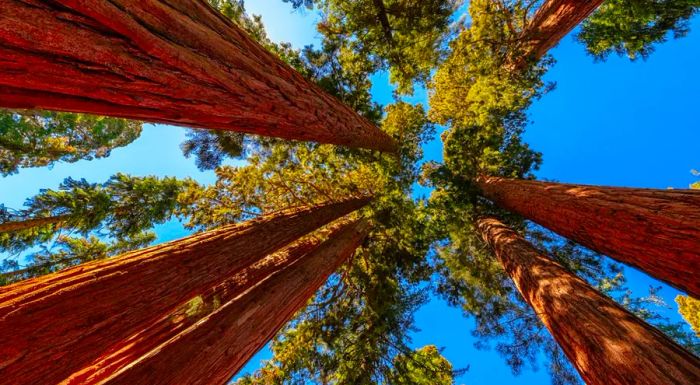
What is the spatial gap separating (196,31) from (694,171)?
57.1 feet

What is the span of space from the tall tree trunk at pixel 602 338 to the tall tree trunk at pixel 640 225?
62 centimetres

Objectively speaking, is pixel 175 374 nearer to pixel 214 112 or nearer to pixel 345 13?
pixel 214 112

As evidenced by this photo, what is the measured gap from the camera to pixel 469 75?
300 inches

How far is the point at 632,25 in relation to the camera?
886 cm

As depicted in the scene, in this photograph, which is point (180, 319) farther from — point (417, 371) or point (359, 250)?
point (359, 250)

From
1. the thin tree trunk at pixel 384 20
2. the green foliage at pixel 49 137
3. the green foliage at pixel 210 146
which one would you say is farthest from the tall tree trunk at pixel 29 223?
the thin tree trunk at pixel 384 20

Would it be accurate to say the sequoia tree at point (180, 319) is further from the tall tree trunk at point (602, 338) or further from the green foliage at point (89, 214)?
the tall tree trunk at point (602, 338)

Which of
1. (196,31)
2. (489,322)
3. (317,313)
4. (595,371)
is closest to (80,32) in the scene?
(196,31)

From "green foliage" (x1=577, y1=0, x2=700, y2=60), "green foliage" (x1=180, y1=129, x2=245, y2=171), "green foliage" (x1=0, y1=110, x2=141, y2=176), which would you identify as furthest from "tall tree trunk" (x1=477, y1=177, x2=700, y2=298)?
"green foliage" (x1=0, y1=110, x2=141, y2=176)

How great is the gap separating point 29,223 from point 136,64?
9360 millimetres

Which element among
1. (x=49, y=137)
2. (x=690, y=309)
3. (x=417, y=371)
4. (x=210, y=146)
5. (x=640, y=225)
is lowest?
(x=690, y=309)

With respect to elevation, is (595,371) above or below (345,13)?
below

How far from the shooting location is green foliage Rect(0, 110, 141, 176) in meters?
7.66

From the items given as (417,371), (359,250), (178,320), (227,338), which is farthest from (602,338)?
(359,250)
